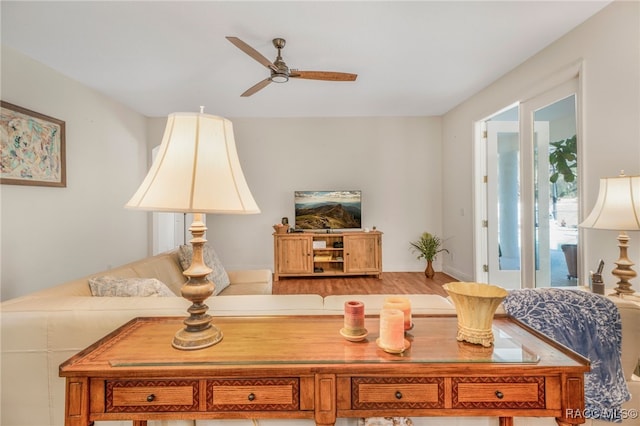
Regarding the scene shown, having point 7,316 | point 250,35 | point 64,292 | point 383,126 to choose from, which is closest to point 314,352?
point 7,316

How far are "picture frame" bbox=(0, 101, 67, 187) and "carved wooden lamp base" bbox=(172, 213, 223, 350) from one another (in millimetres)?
2639

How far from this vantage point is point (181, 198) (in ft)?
2.80

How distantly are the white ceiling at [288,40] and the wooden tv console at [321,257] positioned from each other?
2057 millimetres

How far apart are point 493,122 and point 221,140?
12.8 ft

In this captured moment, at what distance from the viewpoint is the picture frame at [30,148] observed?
2.35 m

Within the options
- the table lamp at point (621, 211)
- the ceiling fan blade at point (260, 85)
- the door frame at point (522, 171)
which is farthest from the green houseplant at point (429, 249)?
the ceiling fan blade at point (260, 85)

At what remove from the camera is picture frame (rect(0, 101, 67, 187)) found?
92.5 inches

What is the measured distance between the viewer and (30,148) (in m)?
2.56

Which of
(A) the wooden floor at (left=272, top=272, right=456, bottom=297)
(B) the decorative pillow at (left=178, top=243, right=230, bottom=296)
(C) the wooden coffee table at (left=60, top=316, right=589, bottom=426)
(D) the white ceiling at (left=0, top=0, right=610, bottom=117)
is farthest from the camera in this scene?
(A) the wooden floor at (left=272, top=272, right=456, bottom=297)

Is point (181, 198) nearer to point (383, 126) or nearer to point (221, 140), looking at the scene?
point (221, 140)

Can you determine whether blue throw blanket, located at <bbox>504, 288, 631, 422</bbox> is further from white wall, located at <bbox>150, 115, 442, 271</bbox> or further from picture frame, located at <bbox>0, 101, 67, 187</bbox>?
picture frame, located at <bbox>0, 101, 67, 187</bbox>

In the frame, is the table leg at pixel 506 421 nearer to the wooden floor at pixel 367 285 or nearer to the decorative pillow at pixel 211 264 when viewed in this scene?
the decorative pillow at pixel 211 264

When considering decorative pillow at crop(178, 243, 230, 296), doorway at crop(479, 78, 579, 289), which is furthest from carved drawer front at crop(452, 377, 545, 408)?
doorway at crop(479, 78, 579, 289)

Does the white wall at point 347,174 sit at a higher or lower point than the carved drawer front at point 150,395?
higher
